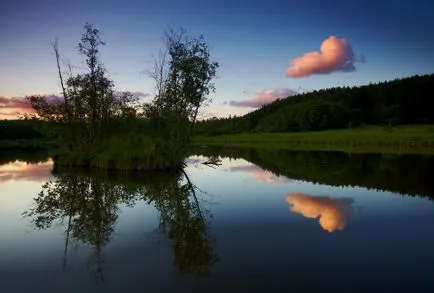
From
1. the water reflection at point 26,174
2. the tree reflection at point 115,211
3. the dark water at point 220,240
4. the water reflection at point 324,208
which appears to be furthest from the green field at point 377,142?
the water reflection at point 26,174

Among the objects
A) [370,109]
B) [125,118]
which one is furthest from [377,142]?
[370,109]

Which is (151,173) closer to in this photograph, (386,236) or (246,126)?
(386,236)

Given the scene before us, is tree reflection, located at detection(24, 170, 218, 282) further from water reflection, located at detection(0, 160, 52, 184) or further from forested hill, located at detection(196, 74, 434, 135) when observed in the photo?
forested hill, located at detection(196, 74, 434, 135)

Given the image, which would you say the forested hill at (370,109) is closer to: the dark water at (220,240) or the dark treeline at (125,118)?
the dark treeline at (125,118)

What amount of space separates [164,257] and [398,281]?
523cm

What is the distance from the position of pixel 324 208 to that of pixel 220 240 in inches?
254

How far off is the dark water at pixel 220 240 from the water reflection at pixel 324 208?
0.04 meters

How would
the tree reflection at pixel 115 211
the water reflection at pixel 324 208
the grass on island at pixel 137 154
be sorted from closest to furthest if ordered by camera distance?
the tree reflection at pixel 115 211
the water reflection at pixel 324 208
the grass on island at pixel 137 154

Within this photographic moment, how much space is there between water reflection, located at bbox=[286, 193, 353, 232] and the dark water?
0.04m

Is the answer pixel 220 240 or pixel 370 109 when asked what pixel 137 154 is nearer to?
pixel 220 240

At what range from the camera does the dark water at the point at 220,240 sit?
8.38 meters

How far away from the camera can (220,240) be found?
37.9 ft

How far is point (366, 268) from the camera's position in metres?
9.04

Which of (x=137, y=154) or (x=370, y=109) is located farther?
(x=370, y=109)
